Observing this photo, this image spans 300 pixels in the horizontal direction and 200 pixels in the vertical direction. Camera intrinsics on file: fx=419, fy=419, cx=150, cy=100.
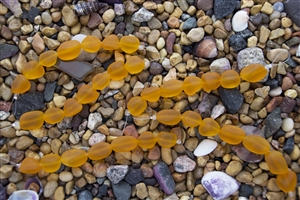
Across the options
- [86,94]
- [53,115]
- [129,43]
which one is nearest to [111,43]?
[129,43]

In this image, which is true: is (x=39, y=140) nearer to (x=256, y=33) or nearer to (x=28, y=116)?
(x=28, y=116)

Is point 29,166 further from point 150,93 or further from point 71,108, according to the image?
point 150,93

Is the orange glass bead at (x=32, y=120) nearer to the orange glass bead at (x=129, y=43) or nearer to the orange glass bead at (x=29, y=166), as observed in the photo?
the orange glass bead at (x=29, y=166)

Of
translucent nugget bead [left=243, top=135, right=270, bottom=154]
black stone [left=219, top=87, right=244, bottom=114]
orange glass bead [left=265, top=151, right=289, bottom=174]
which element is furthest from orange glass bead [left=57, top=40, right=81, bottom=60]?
orange glass bead [left=265, top=151, right=289, bottom=174]

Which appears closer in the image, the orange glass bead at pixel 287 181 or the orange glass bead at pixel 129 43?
the orange glass bead at pixel 287 181

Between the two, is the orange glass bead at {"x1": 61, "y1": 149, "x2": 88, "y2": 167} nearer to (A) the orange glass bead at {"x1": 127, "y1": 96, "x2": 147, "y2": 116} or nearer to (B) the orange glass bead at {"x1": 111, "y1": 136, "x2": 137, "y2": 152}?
(B) the orange glass bead at {"x1": 111, "y1": 136, "x2": 137, "y2": 152}

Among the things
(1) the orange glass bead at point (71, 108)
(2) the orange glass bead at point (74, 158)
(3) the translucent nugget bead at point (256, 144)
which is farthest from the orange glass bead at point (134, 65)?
(3) the translucent nugget bead at point (256, 144)

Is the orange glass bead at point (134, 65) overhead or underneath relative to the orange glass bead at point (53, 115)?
overhead
